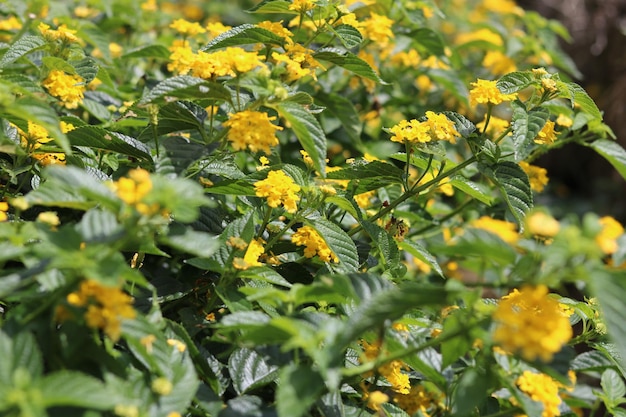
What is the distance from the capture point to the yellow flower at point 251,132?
1.22 metres

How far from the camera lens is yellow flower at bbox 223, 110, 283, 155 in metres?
1.22

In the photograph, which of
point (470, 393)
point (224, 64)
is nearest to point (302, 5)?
point (224, 64)

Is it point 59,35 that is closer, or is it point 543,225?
point 543,225

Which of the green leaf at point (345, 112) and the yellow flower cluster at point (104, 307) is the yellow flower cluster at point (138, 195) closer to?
the yellow flower cluster at point (104, 307)

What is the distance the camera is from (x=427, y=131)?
1498mm

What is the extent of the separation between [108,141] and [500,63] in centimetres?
167

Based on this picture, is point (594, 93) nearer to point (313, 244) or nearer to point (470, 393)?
point (313, 244)

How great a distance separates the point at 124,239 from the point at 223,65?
0.42 metres

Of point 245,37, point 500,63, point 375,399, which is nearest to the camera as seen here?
point 375,399

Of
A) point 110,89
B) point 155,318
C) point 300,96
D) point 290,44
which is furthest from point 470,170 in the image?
point 155,318

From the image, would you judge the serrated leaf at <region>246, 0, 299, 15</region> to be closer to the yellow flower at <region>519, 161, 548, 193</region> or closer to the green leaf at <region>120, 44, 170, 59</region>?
the green leaf at <region>120, 44, 170, 59</region>

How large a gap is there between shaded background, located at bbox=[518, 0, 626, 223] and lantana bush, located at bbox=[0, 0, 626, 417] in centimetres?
225

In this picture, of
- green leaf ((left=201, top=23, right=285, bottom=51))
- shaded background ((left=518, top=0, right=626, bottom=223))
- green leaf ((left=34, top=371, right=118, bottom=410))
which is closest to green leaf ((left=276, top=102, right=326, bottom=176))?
green leaf ((left=201, top=23, right=285, bottom=51))

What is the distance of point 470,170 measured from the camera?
2.03 m
